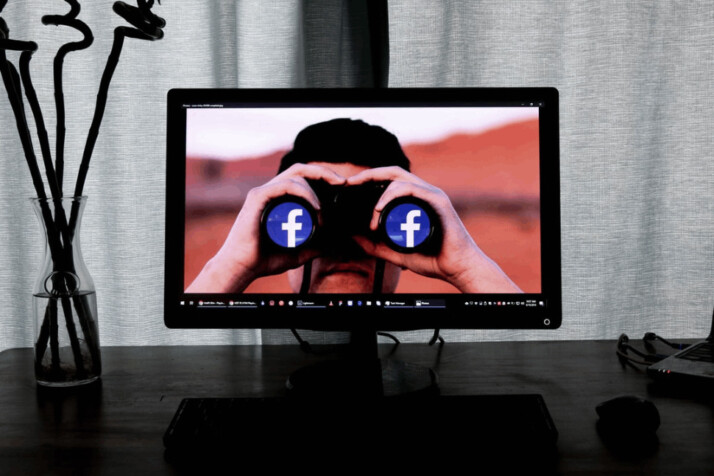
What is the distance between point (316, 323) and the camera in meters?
1.01

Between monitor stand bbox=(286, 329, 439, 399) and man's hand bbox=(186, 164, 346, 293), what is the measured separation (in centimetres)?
17

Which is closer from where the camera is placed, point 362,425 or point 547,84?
point 362,425

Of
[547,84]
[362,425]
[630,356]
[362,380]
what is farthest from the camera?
[547,84]

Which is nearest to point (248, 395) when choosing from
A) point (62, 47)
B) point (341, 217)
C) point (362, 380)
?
point (362, 380)

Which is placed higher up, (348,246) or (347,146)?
(347,146)

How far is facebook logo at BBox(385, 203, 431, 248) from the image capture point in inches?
39.3

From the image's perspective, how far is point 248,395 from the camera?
0.99 meters

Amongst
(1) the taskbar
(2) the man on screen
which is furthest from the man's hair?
(1) the taskbar

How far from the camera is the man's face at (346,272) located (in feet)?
3.28

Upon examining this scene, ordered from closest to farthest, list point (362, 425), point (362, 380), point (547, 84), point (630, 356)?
1. point (362, 425)
2. point (362, 380)
3. point (630, 356)
4. point (547, 84)

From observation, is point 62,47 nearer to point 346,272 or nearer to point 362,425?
point 346,272

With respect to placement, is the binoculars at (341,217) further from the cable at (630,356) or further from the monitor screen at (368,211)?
the cable at (630,356)

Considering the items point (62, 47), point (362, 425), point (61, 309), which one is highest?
point (62, 47)

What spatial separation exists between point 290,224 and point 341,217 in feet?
0.25
